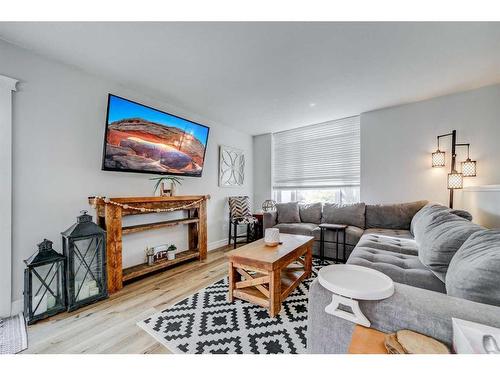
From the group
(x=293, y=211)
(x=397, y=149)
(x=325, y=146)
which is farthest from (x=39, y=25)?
(x=397, y=149)

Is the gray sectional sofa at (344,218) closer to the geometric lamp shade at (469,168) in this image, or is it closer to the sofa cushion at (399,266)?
the geometric lamp shade at (469,168)

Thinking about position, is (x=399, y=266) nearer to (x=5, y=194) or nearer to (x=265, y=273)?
(x=265, y=273)

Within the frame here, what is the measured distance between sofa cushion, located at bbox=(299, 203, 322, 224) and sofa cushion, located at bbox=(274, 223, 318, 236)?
0.48 feet

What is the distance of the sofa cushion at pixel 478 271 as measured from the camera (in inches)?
30.9

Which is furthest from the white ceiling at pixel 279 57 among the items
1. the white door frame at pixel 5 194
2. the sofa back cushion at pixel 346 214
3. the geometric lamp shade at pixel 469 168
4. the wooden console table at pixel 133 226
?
the sofa back cushion at pixel 346 214

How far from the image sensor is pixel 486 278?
2.62 feet

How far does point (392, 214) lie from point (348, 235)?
2.40ft

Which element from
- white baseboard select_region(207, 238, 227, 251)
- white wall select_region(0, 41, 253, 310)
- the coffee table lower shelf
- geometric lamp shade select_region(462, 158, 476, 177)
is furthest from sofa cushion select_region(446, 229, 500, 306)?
white baseboard select_region(207, 238, 227, 251)

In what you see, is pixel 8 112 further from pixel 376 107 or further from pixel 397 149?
pixel 397 149

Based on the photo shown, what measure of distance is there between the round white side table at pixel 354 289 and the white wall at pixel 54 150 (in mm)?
2462

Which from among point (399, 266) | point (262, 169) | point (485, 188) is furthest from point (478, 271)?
point (262, 169)

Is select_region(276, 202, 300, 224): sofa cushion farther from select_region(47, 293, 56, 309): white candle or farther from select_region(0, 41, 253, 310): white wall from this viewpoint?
select_region(47, 293, 56, 309): white candle

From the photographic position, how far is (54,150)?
198 centimetres

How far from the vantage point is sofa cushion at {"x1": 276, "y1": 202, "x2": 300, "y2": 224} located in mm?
3678
